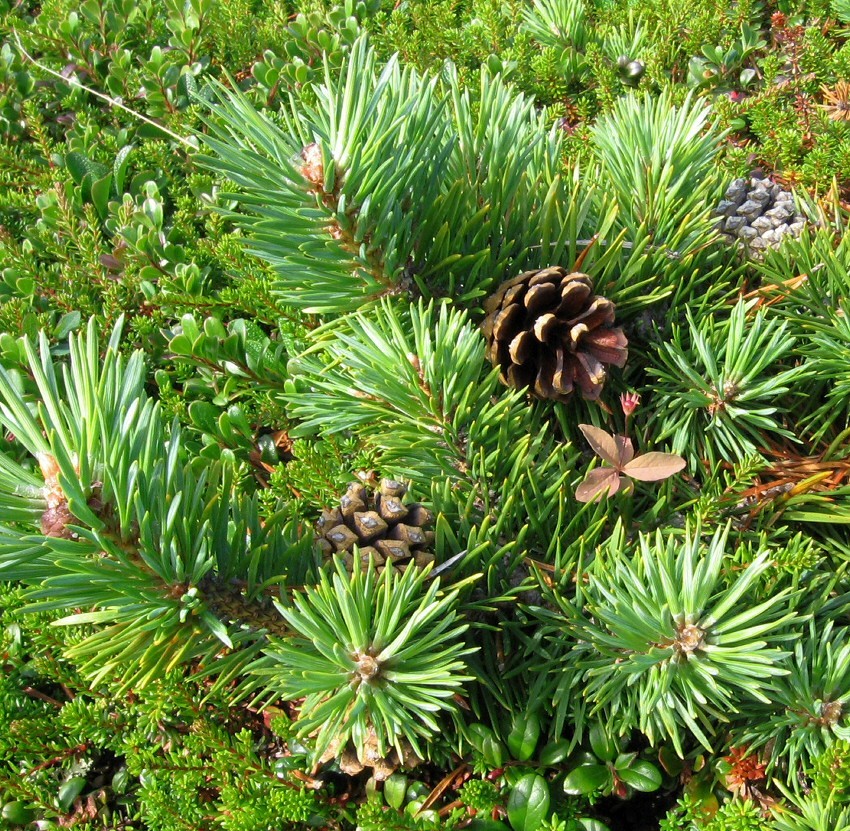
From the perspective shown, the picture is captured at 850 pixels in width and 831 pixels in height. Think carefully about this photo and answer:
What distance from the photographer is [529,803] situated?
4.22 feet

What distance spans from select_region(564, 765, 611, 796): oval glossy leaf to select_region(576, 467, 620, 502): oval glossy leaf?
16.3 inches

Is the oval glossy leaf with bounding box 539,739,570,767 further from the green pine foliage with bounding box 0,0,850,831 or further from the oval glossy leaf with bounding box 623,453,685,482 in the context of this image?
the oval glossy leaf with bounding box 623,453,685,482

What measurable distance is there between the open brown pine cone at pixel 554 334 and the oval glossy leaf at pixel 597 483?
0.40ft

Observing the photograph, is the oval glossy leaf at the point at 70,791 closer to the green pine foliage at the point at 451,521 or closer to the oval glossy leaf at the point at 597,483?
the green pine foliage at the point at 451,521

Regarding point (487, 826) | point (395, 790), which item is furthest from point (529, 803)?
point (395, 790)

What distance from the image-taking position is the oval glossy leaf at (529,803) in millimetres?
1278

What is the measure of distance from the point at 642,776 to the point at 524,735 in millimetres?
186

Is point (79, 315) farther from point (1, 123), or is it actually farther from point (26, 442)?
point (26, 442)

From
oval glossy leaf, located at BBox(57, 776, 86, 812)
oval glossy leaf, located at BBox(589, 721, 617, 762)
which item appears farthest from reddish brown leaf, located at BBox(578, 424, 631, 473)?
oval glossy leaf, located at BBox(57, 776, 86, 812)

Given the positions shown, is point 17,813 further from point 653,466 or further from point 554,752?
point 653,466

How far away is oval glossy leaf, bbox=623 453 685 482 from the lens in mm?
1272

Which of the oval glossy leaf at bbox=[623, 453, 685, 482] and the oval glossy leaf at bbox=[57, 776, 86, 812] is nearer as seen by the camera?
the oval glossy leaf at bbox=[623, 453, 685, 482]

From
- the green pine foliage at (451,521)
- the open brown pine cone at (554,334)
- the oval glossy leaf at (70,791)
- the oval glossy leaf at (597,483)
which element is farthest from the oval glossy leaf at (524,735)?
the oval glossy leaf at (70,791)

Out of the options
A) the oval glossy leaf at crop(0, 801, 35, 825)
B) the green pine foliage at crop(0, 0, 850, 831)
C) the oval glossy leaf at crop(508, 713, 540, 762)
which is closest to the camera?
the green pine foliage at crop(0, 0, 850, 831)
